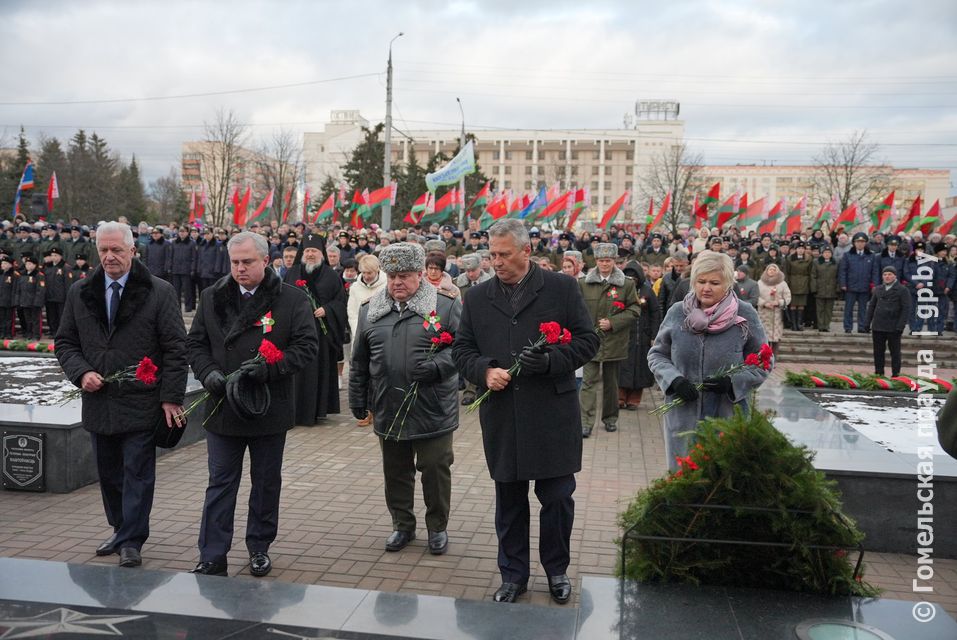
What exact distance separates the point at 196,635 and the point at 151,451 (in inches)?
72.9

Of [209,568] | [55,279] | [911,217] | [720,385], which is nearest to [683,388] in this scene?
[720,385]

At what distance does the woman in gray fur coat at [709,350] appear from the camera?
5090 millimetres

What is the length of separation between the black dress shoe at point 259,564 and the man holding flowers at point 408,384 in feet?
2.81

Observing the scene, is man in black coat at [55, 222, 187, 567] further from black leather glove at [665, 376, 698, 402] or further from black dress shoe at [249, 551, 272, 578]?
black leather glove at [665, 376, 698, 402]

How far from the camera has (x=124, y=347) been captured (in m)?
5.16

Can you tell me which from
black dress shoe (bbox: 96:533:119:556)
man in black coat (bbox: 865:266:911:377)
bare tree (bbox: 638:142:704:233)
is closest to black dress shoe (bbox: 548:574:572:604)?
black dress shoe (bbox: 96:533:119:556)

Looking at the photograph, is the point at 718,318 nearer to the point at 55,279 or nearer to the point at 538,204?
the point at 55,279

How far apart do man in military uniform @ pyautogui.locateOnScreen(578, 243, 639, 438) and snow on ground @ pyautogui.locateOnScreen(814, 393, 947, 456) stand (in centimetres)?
229

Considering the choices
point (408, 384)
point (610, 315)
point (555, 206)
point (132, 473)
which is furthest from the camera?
point (555, 206)

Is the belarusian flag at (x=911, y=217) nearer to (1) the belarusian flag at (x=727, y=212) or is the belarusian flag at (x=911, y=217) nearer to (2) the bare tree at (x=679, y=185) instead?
(1) the belarusian flag at (x=727, y=212)

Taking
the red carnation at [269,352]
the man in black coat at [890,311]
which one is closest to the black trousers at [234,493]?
the red carnation at [269,352]

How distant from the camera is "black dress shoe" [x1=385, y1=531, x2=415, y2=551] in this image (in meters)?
5.57

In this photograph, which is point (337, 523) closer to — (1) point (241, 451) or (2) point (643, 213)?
(1) point (241, 451)

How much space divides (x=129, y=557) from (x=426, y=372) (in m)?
2.16
